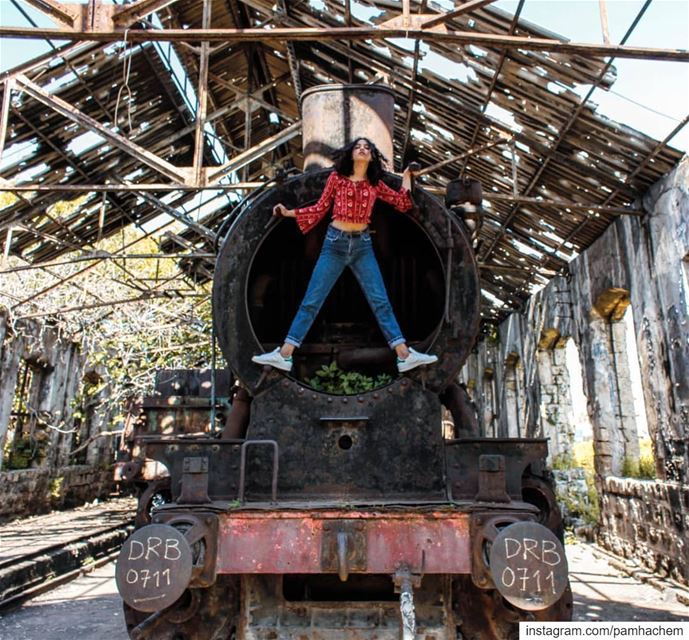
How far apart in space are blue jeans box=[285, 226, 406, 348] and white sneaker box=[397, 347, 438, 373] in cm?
16

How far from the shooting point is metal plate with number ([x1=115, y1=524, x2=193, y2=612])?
2.49 m

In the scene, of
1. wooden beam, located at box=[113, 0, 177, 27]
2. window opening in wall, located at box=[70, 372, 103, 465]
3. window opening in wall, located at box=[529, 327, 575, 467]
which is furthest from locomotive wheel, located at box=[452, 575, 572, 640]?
window opening in wall, located at box=[70, 372, 103, 465]

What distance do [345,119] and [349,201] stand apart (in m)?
0.99

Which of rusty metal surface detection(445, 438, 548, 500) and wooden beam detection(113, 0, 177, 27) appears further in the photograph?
wooden beam detection(113, 0, 177, 27)

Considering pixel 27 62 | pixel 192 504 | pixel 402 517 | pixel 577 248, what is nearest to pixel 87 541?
pixel 27 62

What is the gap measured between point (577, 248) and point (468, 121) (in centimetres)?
269

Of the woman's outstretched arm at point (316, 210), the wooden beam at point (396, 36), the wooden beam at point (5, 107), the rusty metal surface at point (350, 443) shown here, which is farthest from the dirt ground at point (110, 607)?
the wooden beam at point (5, 107)

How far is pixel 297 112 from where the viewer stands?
11906mm

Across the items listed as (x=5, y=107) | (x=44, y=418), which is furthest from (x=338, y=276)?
(x=44, y=418)

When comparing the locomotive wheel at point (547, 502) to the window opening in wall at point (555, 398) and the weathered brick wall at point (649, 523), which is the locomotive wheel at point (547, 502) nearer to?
the weathered brick wall at point (649, 523)

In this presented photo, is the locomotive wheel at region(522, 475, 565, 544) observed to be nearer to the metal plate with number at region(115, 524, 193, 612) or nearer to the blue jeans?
the blue jeans

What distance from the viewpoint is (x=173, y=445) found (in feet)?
10.6

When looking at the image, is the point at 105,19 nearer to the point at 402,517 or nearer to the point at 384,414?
the point at 384,414

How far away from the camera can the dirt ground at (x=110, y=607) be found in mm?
5180
